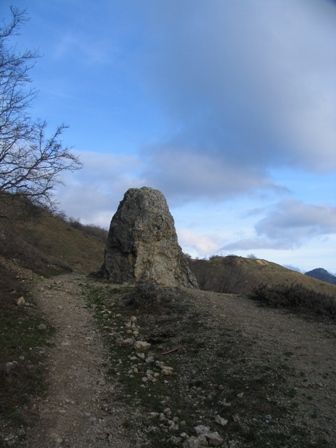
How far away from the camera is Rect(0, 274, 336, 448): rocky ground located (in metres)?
5.90

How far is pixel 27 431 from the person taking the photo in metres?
5.74

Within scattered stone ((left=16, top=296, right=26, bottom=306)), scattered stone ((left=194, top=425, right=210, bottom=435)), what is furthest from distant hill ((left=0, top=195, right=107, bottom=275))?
scattered stone ((left=194, top=425, right=210, bottom=435))

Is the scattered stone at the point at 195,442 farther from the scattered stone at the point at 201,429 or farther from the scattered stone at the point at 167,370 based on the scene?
the scattered stone at the point at 167,370

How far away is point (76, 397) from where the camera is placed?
→ 22.6 feet

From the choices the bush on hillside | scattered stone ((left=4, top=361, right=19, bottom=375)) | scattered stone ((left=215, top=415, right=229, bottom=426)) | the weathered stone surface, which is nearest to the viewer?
scattered stone ((left=215, top=415, right=229, bottom=426))

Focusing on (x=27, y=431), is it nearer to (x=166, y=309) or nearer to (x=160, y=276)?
(x=166, y=309)

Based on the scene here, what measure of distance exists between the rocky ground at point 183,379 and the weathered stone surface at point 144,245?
5.18 metres

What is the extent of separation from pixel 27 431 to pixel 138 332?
4.86 m

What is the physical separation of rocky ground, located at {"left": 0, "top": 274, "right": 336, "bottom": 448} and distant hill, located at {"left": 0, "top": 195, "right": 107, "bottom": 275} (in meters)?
3.02

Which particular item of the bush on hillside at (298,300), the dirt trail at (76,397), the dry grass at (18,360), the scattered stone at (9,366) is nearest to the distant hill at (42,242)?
the dry grass at (18,360)

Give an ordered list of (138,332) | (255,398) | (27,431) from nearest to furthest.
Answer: (27,431) < (255,398) < (138,332)

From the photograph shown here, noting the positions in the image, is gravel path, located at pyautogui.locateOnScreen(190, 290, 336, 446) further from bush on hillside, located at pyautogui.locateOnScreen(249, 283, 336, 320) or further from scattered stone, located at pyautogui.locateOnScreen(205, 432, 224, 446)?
scattered stone, located at pyautogui.locateOnScreen(205, 432, 224, 446)

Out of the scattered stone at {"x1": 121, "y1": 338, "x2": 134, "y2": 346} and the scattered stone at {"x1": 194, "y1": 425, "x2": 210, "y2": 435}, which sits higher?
the scattered stone at {"x1": 121, "y1": 338, "x2": 134, "y2": 346}

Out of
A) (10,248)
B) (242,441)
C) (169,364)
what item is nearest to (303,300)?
(169,364)
